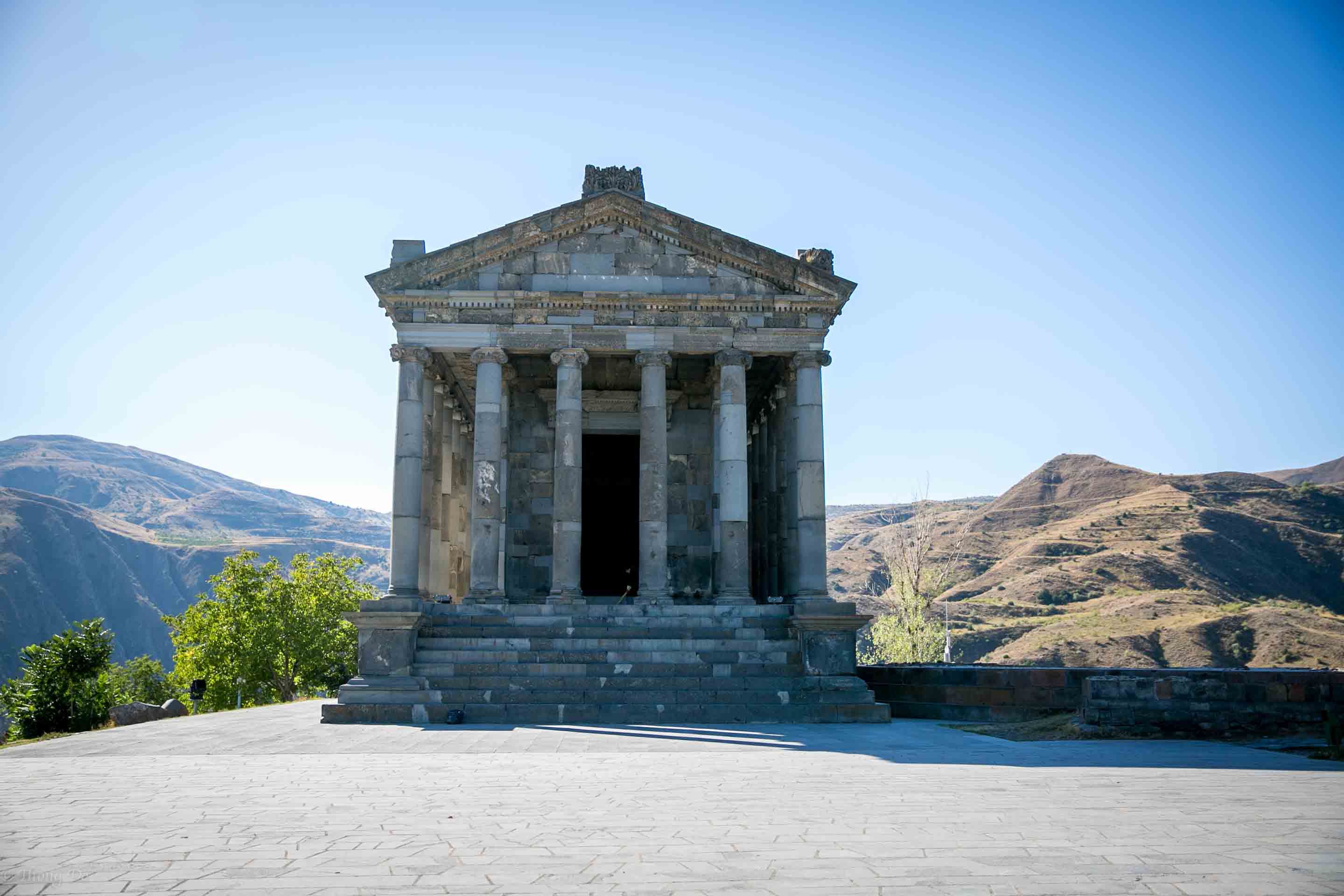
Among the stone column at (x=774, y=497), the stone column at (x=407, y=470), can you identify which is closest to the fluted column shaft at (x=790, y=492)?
the stone column at (x=774, y=497)

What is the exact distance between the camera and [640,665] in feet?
65.0

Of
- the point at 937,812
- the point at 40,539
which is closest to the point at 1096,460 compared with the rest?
the point at 937,812

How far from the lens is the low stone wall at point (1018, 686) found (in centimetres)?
1401

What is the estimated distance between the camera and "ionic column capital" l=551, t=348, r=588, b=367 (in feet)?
77.6

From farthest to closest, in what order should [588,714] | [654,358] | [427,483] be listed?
[427,483] → [654,358] → [588,714]

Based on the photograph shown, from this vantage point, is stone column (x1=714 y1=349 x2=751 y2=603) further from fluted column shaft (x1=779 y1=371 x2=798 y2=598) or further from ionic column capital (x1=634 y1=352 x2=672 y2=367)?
ionic column capital (x1=634 y1=352 x2=672 y2=367)

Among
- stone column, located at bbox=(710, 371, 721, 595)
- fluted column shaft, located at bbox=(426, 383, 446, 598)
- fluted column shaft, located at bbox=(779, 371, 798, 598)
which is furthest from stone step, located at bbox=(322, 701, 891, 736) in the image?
fluted column shaft, located at bbox=(426, 383, 446, 598)

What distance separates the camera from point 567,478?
23172 millimetres

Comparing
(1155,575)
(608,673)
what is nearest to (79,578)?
(1155,575)

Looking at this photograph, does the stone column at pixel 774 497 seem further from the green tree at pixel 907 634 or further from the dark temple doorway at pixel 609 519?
the green tree at pixel 907 634

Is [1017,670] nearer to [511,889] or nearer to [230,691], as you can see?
[511,889]

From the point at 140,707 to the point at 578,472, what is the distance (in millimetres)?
10459

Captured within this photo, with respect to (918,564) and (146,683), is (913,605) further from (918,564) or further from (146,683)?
(146,683)

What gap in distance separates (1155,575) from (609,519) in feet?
199
